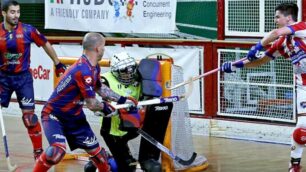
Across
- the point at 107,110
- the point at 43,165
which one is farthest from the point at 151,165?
the point at 43,165

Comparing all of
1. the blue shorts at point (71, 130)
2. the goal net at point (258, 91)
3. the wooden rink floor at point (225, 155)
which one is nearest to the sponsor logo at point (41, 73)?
the wooden rink floor at point (225, 155)

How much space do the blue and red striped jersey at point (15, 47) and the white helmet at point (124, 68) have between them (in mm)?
1626

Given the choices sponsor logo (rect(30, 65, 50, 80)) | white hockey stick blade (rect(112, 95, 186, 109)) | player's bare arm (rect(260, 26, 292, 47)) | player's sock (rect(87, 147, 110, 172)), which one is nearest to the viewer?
white hockey stick blade (rect(112, 95, 186, 109))

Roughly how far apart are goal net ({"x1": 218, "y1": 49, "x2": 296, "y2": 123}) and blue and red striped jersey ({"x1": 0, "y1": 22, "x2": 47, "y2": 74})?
3.38 metres

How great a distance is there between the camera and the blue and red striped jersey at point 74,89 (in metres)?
8.48

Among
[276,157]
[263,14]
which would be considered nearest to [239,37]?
[263,14]

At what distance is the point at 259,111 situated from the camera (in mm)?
12820

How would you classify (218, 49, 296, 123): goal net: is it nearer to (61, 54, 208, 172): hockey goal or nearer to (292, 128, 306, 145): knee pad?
(61, 54, 208, 172): hockey goal

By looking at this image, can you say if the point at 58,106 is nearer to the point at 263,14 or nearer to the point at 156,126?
the point at 156,126

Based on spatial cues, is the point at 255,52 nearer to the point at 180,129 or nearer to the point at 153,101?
the point at 153,101

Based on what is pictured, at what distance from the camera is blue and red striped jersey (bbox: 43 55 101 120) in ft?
27.8

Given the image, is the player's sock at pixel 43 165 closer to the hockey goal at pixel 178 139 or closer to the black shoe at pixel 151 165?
the black shoe at pixel 151 165

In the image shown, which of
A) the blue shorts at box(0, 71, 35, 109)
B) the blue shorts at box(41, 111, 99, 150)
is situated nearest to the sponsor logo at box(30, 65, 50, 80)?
the blue shorts at box(0, 71, 35, 109)

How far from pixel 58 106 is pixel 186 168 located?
2.15 m
